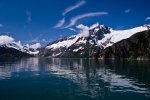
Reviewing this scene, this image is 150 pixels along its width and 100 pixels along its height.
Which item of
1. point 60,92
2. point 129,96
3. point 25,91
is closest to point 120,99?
point 129,96

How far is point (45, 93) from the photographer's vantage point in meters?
71.9

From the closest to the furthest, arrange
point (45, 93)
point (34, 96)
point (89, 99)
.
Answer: point (89, 99), point (34, 96), point (45, 93)

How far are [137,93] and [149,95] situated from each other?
4349mm

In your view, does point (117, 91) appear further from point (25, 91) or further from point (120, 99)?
point (25, 91)

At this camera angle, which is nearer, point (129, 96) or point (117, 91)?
point (129, 96)

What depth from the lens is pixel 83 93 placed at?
7050 cm

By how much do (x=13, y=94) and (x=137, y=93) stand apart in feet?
110

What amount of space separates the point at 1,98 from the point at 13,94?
6.02 m

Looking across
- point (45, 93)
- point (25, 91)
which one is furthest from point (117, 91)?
point (25, 91)

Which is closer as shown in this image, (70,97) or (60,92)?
(70,97)

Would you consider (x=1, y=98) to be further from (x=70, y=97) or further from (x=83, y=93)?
(x=83, y=93)

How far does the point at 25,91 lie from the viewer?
75125mm

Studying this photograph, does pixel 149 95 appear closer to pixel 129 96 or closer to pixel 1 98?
pixel 129 96

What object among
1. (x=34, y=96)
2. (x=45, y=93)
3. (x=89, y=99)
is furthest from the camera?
(x=45, y=93)
